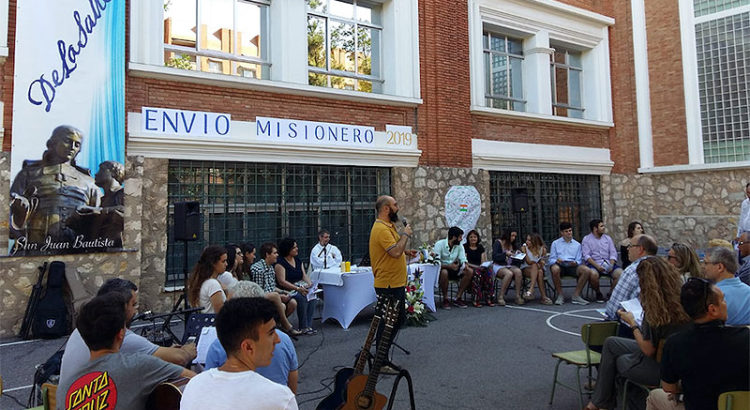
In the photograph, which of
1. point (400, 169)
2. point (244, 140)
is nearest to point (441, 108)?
point (400, 169)

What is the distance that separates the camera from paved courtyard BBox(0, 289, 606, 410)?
187 inches

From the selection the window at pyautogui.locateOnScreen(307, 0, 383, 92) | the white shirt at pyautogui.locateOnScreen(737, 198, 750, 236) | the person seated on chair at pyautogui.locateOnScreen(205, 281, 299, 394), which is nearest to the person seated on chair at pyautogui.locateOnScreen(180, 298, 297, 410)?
the person seated on chair at pyautogui.locateOnScreen(205, 281, 299, 394)

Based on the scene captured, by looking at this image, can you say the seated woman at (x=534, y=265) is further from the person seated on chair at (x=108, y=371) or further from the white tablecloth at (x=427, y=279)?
the person seated on chair at (x=108, y=371)

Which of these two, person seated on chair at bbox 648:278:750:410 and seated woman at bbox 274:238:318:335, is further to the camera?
seated woman at bbox 274:238:318:335

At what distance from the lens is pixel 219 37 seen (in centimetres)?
996

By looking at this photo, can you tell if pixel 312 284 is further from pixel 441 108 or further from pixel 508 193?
pixel 508 193

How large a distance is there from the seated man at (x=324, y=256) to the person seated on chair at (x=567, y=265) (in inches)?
169

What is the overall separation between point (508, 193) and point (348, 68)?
5286 millimetres

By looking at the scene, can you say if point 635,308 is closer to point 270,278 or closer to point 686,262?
point 686,262

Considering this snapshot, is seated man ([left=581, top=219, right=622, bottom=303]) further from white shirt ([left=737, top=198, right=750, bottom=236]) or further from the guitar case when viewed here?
the guitar case

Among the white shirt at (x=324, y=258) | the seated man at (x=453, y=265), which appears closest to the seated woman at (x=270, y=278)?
the white shirt at (x=324, y=258)

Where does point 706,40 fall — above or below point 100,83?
above

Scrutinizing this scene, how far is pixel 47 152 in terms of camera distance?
759 cm

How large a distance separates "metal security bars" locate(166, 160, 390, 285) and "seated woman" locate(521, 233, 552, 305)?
10.9 feet
